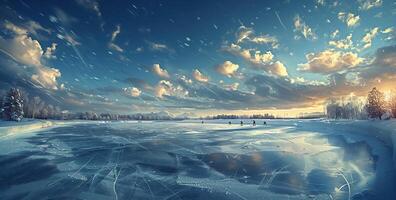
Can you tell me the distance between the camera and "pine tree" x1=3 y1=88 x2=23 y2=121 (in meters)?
60.4

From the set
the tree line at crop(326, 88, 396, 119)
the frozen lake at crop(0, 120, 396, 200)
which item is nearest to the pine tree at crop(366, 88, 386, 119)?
the tree line at crop(326, 88, 396, 119)

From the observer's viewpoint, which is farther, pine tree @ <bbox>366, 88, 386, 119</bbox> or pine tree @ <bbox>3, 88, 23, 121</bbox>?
pine tree @ <bbox>3, 88, 23, 121</bbox>

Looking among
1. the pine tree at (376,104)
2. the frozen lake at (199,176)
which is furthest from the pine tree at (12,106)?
the pine tree at (376,104)

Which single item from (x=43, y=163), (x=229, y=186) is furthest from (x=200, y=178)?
(x=43, y=163)

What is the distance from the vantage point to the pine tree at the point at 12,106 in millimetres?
60369

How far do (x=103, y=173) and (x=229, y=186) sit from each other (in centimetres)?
491

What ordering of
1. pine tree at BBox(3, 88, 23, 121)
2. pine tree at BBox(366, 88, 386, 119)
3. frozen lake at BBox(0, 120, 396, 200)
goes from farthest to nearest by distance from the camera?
pine tree at BBox(3, 88, 23, 121) < pine tree at BBox(366, 88, 386, 119) < frozen lake at BBox(0, 120, 396, 200)

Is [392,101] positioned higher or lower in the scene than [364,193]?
higher

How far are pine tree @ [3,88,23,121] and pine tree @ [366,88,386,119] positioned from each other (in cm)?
7412

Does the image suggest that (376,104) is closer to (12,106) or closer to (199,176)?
(199,176)

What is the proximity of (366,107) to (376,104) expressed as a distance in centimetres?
2253

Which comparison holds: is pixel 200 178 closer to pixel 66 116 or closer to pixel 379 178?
pixel 379 178

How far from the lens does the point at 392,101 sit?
52000mm

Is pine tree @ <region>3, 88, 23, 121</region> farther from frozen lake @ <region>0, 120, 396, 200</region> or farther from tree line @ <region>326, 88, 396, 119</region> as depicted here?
tree line @ <region>326, 88, 396, 119</region>
